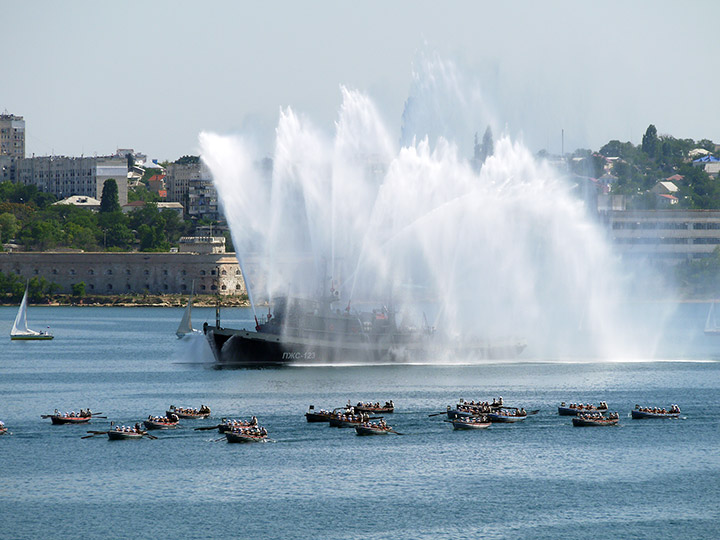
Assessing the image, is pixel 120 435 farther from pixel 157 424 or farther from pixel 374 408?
pixel 374 408

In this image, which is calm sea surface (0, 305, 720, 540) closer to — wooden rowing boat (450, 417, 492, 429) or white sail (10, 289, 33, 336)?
wooden rowing boat (450, 417, 492, 429)

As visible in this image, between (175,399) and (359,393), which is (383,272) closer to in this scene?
(359,393)

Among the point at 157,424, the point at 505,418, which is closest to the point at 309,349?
the point at 505,418

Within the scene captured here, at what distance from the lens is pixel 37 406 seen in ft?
269

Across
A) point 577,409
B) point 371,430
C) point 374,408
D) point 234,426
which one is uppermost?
point 577,409

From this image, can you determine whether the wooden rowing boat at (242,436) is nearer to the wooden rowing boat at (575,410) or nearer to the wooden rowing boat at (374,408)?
the wooden rowing boat at (374,408)

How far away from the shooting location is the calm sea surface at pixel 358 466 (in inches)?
2074

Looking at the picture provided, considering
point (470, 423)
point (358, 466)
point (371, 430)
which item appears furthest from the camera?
point (470, 423)

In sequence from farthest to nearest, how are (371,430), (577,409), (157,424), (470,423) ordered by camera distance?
(577,409)
(470,423)
(157,424)
(371,430)

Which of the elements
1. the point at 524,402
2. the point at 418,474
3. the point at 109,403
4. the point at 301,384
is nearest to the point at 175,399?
the point at 109,403

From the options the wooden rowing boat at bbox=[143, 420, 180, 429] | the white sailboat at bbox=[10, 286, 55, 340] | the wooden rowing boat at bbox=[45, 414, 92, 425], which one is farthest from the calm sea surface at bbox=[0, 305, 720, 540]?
the white sailboat at bbox=[10, 286, 55, 340]

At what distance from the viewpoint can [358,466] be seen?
205ft

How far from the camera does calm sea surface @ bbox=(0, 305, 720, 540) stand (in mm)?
52688

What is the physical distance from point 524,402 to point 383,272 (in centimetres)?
1846
